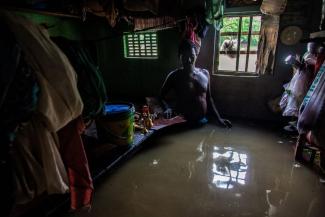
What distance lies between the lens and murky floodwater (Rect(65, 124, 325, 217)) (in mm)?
2629

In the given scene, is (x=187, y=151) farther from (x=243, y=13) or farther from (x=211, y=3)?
(x=243, y=13)

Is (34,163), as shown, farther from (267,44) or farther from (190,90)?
(267,44)

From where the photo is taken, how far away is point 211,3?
159 inches

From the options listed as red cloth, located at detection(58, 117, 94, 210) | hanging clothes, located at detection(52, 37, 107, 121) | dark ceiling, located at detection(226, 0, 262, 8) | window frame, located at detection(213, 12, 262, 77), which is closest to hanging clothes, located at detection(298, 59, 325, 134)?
hanging clothes, located at detection(52, 37, 107, 121)

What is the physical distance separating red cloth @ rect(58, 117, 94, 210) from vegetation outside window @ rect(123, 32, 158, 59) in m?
5.17

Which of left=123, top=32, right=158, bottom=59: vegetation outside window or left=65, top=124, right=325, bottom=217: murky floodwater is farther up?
left=123, top=32, right=158, bottom=59: vegetation outside window

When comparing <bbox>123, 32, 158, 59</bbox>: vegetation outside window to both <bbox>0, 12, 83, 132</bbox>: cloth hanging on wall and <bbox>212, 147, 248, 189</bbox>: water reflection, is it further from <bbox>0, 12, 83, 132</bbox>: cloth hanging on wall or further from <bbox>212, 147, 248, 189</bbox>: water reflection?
<bbox>0, 12, 83, 132</bbox>: cloth hanging on wall

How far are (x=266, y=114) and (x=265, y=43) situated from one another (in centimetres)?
176

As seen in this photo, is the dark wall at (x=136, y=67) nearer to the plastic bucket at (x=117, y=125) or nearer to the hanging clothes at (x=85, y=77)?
the plastic bucket at (x=117, y=125)

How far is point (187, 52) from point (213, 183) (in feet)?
9.69

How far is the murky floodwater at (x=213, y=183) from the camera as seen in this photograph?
2.63 meters

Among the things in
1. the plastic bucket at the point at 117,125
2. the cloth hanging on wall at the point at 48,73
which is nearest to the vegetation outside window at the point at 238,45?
the plastic bucket at the point at 117,125

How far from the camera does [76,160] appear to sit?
Result: 1763 mm

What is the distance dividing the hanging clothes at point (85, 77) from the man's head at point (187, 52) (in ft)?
10.7
